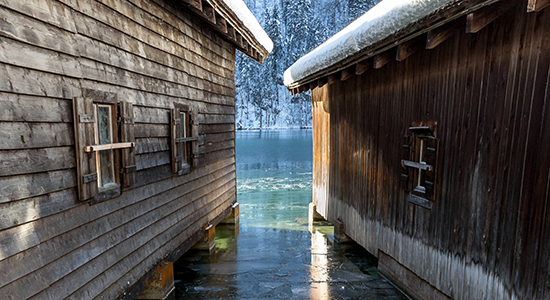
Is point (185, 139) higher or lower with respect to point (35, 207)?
higher

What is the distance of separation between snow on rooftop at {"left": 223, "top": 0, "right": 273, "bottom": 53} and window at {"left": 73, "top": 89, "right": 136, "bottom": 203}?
3.21 meters

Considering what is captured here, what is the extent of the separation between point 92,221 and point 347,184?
532 centimetres


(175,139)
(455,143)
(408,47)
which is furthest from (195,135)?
(455,143)

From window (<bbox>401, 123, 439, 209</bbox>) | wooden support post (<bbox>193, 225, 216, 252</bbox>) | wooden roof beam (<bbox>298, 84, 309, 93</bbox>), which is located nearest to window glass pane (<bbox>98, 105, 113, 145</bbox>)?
wooden support post (<bbox>193, 225, 216, 252</bbox>)

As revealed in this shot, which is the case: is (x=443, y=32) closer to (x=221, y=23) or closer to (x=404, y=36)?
(x=404, y=36)

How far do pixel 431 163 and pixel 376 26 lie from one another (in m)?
2.15

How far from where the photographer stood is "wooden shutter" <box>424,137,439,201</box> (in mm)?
4277

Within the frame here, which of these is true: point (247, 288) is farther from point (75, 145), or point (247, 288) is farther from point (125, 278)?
point (75, 145)

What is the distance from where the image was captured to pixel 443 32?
364cm

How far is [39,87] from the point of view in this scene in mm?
2799

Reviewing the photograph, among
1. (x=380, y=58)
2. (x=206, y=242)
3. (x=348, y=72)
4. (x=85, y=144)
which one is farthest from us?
(x=206, y=242)

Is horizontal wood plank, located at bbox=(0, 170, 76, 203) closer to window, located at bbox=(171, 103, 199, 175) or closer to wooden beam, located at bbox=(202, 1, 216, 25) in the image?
window, located at bbox=(171, 103, 199, 175)

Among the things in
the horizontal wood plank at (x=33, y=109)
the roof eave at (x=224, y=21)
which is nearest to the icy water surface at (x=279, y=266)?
the horizontal wood plank at (x=33, y=109)

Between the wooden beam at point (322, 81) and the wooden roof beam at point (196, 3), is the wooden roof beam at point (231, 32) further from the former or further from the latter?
the wooden beam at point (322, 81)
